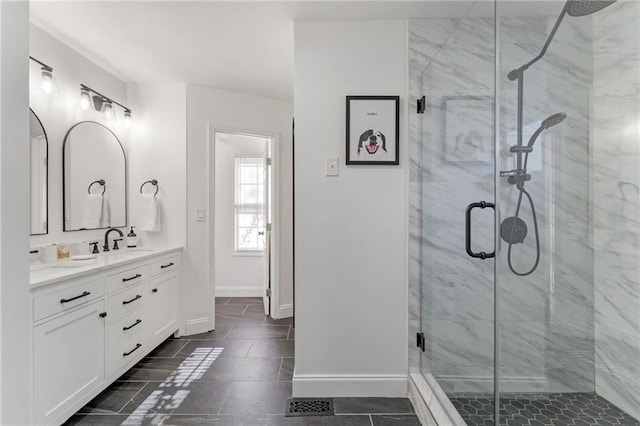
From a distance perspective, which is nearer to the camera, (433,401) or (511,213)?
(511,213)

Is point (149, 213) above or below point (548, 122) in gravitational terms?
below

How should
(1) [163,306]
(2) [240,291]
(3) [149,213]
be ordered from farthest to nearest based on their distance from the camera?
1. (2) [240,291]
2. (3) [149,213]
3. (1) [163,306]

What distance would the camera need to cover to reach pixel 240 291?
4.67 meters

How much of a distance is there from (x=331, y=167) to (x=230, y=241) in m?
3.00

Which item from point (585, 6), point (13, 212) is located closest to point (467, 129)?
point (585, 6)

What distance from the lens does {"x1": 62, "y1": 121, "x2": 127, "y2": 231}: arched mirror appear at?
8.27 feet

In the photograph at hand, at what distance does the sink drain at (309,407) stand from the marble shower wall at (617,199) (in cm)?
132

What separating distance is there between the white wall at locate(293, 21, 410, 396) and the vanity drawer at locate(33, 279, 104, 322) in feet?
3.87

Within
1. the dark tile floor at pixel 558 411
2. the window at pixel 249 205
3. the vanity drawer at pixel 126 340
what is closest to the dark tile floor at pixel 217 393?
the vanity drawer at pixel 126 340

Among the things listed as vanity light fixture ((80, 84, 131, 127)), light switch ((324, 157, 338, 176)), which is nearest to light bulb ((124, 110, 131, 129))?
vanity light fixture ((80, 84, 131, 127))

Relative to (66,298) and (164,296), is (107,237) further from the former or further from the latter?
(66,298)

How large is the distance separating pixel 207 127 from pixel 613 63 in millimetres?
2970

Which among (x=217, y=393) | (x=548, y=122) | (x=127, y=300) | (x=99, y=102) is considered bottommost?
(x=217, y=393)

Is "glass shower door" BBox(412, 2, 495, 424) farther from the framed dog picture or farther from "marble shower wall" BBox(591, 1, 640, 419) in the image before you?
"marble shower wall" BBox(591, 1, 640, 419)
